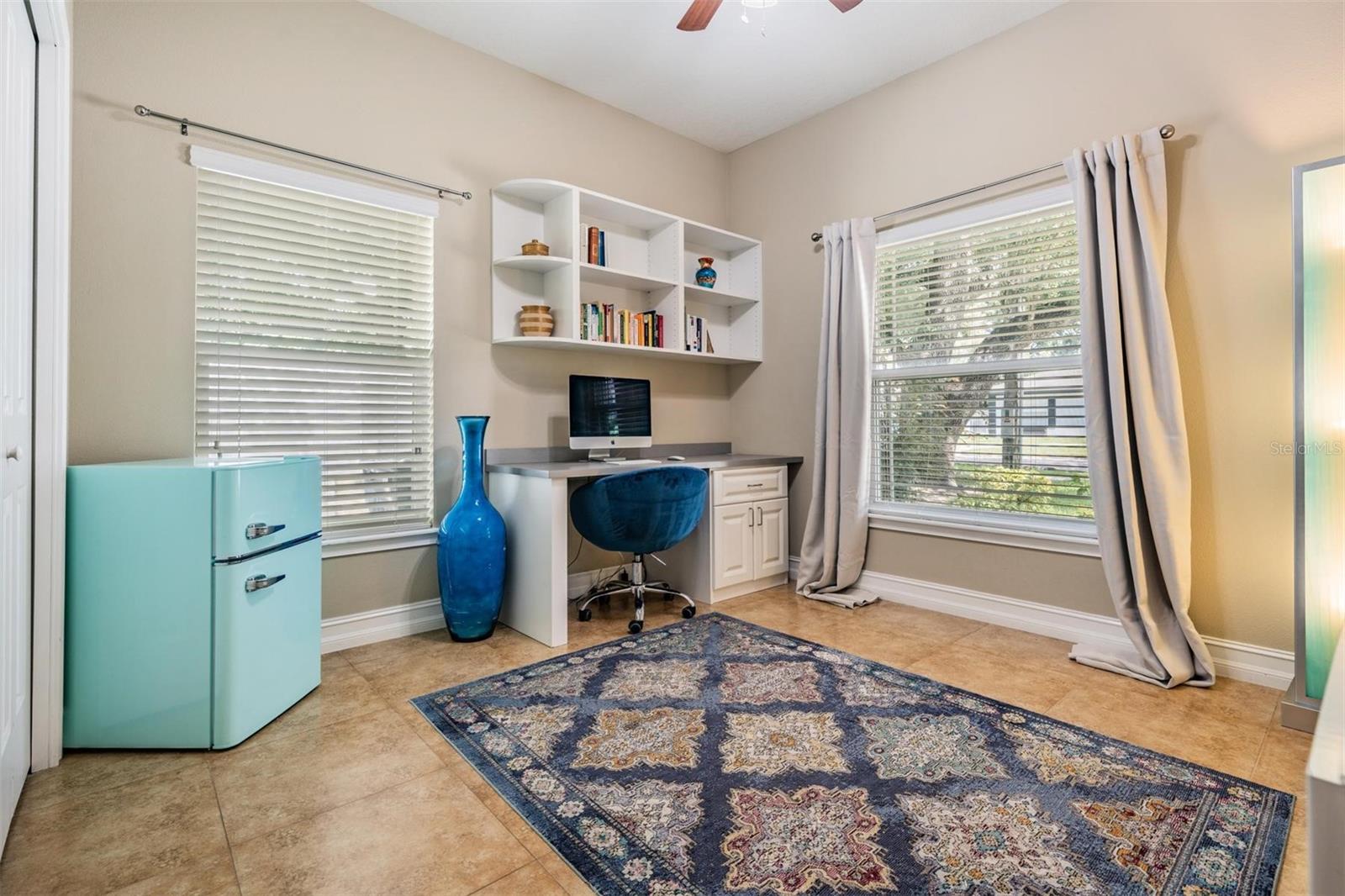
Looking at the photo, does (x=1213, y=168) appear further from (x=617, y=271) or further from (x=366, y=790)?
(x=366, y=790)

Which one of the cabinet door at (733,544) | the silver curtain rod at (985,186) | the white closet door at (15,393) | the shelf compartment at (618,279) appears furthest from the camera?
the cabinet door at (733,544)

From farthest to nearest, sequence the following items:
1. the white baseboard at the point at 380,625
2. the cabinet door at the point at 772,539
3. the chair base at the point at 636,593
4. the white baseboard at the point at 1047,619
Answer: the cabinet door at the point at 772,539 → the chair base at the point at 636,593 → the white baseboard at the point at 380,625 → the white baseboard at the point at 1047,619

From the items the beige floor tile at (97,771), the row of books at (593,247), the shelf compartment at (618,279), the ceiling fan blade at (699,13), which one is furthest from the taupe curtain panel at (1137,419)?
the beige floor tile at (97,771)

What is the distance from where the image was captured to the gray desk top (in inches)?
109

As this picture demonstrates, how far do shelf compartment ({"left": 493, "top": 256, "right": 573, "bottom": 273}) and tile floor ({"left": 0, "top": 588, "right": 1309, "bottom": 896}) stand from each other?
1847 millimetres

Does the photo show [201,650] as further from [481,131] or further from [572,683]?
[481,131]

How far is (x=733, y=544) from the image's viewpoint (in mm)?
3520

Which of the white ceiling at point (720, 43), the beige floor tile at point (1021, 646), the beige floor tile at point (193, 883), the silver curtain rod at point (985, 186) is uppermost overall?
the white ceiling at point (720, 43)

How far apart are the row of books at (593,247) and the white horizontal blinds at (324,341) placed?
768mm

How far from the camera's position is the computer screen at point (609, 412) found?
3311 mm

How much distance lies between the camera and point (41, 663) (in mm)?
1751

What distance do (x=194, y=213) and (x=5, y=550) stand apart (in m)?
1.45

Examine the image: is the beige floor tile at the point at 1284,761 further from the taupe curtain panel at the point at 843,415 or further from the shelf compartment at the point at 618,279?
the shelf compartment at the point at 618,279

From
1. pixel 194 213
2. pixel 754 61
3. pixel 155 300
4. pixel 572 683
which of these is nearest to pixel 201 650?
pixel 572 683
